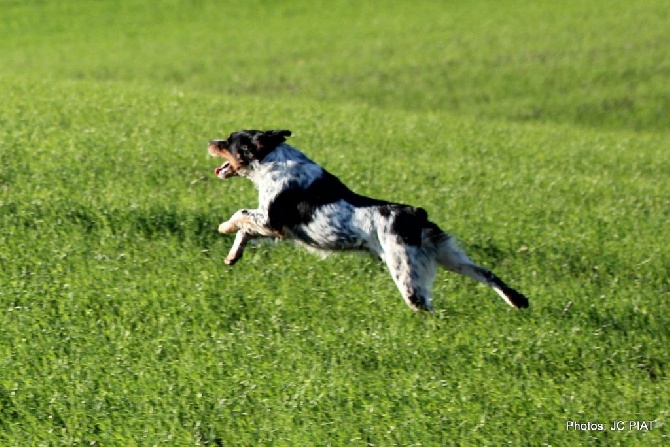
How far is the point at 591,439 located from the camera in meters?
8.04

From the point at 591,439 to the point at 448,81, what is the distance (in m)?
17.2

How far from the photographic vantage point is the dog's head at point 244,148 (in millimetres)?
8320

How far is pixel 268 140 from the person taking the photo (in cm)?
834

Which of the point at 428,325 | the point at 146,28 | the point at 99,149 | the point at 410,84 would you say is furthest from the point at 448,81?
the point at 428,325

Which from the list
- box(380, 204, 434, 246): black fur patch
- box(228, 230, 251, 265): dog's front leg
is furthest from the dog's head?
→ box(380, 204, 434, 246): black fur patch

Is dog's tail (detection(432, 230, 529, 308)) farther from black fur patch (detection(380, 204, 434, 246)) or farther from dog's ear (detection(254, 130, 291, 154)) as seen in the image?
dog's ear (detection(254, 130, 291, 154))

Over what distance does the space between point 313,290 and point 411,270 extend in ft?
8.27

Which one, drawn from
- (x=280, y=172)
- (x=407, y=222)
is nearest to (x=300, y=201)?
(x=280, y=172)

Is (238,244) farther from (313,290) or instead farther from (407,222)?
(313,290)

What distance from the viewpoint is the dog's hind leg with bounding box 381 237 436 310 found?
7.76 meters

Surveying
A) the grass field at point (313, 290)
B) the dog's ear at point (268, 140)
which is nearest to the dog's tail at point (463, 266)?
the grass field at point (313, 290)

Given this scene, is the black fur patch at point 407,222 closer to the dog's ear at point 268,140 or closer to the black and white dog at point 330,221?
the black and white dog at point 330,221

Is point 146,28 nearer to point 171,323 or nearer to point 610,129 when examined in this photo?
point 610,129

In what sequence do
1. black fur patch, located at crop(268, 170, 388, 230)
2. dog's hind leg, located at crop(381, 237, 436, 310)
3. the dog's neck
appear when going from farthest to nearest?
the dog's neck
black fur patch, located at crop(268, 170, 388, 230)
dog's hind leg, located at crop(381, 237, 436, 310)
